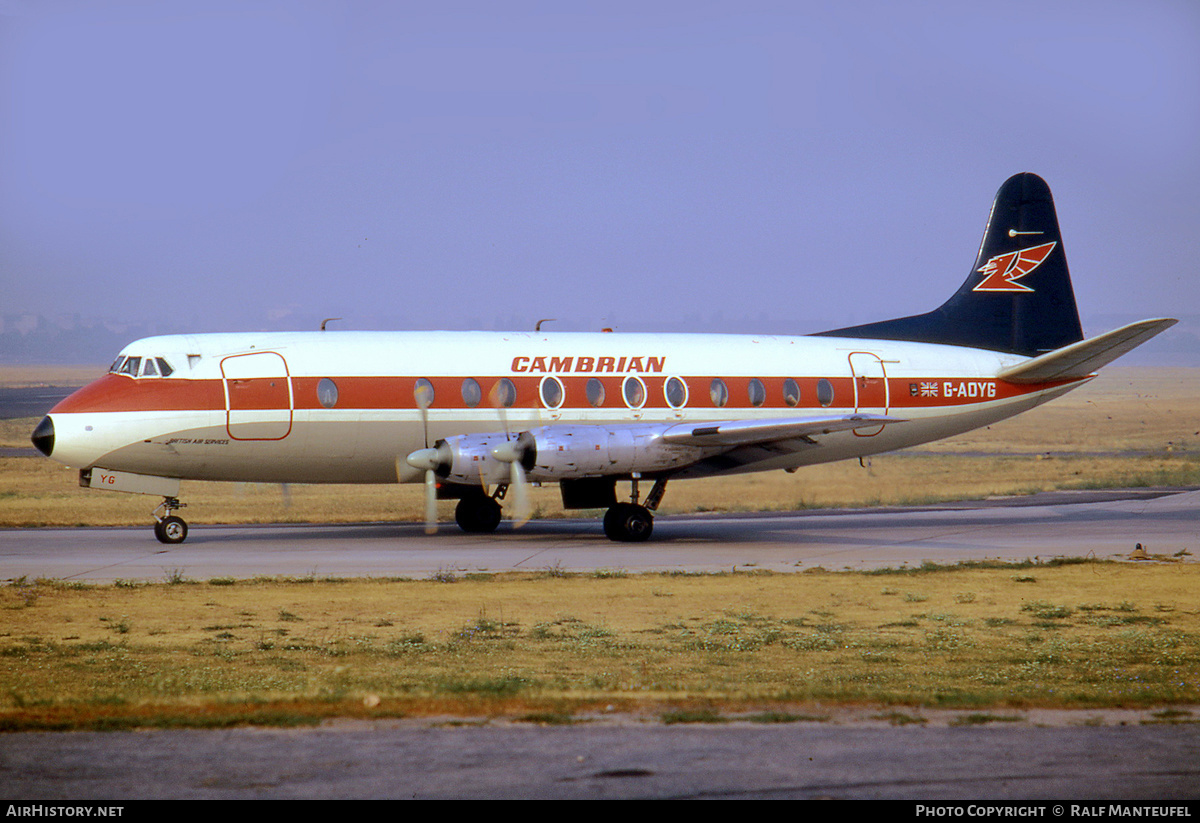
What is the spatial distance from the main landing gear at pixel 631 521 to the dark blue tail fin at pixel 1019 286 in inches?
394

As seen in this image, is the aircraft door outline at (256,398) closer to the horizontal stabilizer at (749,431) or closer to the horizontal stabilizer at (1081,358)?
the horizontal stabilizer at (749,431)

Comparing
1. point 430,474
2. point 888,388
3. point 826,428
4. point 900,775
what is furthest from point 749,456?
point 900,775

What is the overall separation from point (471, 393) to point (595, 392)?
2.91m

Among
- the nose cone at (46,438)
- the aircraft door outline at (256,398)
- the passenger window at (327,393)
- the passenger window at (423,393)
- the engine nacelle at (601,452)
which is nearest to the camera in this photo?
the nose cone at (46,438)

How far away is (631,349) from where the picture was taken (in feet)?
90.7

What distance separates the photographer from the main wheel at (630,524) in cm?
2662

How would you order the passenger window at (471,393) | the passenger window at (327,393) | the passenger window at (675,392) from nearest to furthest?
the passenger window at (327,393) → the passenger window at (471,393) → the passenger window at (675,392)

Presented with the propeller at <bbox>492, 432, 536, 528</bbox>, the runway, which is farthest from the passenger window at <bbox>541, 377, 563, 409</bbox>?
the runway

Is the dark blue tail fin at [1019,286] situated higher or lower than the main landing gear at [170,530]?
higher

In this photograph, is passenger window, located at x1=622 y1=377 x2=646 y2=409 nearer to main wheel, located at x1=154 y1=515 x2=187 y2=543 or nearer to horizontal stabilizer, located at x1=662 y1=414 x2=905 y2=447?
horizontal stabilizer, located at x1=662 y1=414 x2=905 y2=447

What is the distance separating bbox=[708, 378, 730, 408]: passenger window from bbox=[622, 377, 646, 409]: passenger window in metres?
1.70

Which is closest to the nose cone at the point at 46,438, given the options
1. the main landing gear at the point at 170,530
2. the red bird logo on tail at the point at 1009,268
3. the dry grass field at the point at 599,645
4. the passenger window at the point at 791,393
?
the main landing gear at the point at 170,530

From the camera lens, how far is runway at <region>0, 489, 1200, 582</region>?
72.2ft
